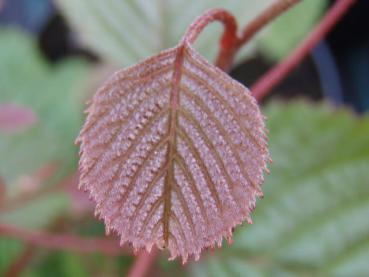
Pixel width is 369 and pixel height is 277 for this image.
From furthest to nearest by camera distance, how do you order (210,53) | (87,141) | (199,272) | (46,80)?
1. (46,80)
2. (199,272)
3. (210,53)
4. (87,141)

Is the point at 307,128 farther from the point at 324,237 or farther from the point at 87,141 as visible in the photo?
the point at 87,141

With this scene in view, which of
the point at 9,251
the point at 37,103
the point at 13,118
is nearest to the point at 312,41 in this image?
the point at 13,118

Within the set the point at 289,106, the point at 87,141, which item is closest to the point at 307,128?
the point at 289,106

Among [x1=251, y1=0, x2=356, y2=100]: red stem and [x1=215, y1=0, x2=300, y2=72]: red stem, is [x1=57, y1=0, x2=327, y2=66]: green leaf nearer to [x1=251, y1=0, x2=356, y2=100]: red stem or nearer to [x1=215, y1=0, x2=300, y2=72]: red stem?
[x1=251, y1=0, x2=356, y2=100]: red stem

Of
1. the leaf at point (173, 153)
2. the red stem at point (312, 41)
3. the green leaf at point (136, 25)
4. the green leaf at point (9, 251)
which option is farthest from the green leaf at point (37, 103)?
the leaf at point (173, 153)

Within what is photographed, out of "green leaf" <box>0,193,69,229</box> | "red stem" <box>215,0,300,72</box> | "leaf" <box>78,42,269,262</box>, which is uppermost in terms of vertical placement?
"green leaf" <box>0,193,69,229</box>

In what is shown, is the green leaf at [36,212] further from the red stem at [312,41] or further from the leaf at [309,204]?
the red stem at [312,41]

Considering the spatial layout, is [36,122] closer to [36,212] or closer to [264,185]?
[36,212]

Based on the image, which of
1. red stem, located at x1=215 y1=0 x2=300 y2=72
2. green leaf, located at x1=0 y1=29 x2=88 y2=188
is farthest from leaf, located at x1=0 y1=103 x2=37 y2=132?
red stem, located at x1=215 y1=0 x2=300 y2=72
